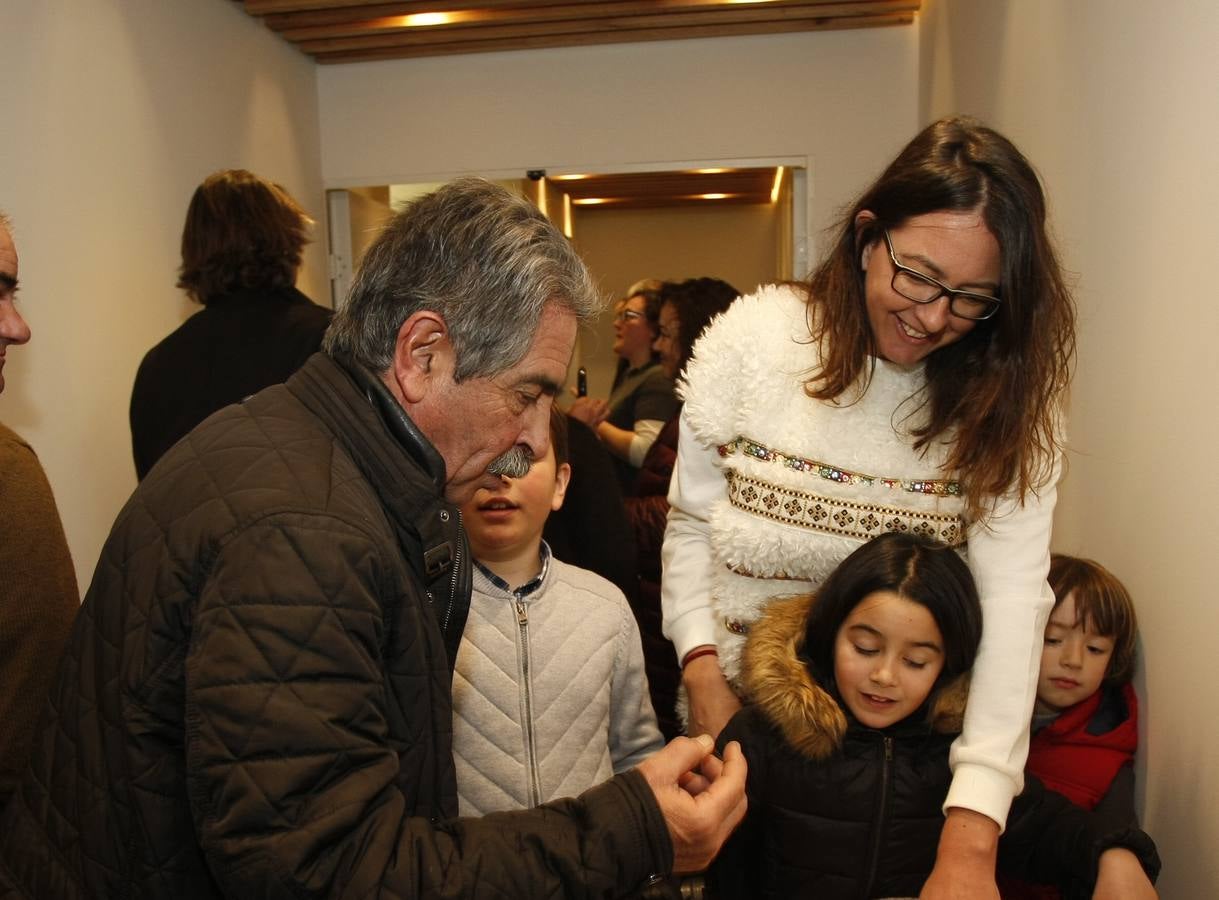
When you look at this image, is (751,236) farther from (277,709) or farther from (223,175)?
(277,709)

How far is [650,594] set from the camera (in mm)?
2824

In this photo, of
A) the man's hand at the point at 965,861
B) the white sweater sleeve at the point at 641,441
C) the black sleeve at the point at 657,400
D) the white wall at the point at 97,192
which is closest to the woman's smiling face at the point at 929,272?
the man's hand at the point at 965,861

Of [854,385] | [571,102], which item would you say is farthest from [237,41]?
[854,385]

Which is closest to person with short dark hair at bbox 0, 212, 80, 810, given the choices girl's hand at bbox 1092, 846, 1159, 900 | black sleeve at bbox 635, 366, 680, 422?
girl's hand at bbox 1092, 846, 1159, 900

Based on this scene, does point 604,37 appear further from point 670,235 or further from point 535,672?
point 670,235

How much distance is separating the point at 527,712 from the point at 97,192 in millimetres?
2729

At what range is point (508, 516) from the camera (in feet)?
6.31

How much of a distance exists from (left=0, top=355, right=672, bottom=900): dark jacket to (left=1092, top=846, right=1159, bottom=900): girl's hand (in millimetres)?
911

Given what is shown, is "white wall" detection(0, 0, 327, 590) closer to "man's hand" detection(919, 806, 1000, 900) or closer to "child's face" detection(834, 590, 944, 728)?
"child's face" detection(834, 590, 944, 728)

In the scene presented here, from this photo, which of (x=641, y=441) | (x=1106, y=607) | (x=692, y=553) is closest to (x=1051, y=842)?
(x=1106, y=607)

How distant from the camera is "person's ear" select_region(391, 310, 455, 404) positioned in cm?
110

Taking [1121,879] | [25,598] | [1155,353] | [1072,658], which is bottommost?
[1121,879]

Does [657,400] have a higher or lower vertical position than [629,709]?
higher

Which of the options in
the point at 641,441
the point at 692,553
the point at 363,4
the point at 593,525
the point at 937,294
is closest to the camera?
the point at 937,294
